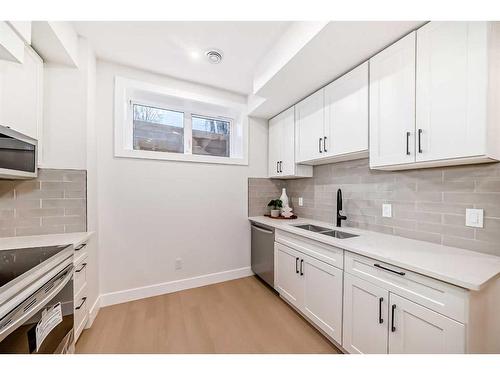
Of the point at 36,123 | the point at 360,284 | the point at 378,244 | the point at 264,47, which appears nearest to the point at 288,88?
the point at 264,47

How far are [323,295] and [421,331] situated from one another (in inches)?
27.1

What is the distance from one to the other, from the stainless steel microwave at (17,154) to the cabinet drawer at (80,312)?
3.30 ft

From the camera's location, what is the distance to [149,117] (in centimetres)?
250

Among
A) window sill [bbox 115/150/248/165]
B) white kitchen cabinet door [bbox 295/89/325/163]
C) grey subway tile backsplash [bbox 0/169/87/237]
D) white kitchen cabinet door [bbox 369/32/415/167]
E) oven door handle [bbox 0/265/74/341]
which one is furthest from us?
window sill [bbox 115/150/248/165]

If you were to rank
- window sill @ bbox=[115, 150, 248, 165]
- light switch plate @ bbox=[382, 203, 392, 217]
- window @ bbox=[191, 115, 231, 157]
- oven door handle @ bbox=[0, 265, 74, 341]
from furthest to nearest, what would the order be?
1. window @ bbox=[191, 115, 231, 157]
2. window sill @ bbox=[115, 150, 248, 165]
3. light switch plate @ bbox=[382, 203, 392, 217]
4. oven door handle @ bbox=[0, 265, 74, 341]

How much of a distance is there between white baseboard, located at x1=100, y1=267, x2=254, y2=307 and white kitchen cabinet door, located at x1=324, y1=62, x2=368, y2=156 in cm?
200

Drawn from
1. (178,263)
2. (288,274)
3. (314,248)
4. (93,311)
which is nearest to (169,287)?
(178,263)

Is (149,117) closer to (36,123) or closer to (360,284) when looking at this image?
(36,123)

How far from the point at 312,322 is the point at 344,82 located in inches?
85.0

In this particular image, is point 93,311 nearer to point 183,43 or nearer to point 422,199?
point 183,43

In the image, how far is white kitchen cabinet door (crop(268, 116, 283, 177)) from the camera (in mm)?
2791

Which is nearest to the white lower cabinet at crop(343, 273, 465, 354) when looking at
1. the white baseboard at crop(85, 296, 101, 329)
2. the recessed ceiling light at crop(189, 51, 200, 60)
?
the white baseboard at crop(85, 296, 101, 329)

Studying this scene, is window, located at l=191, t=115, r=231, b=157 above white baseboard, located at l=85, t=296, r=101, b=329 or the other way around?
above

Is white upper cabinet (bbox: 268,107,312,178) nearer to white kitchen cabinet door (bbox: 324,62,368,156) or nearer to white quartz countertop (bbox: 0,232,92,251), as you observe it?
white kitchen cabinet door (bbox: 324,62,368,156)
